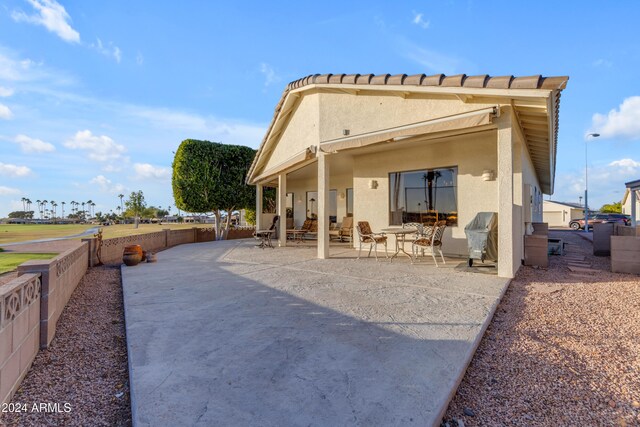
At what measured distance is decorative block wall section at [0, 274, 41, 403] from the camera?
2.26 metres

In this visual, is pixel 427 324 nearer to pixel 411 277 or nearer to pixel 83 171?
pixel 411 277

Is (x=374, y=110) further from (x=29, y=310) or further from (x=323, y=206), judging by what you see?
(x=29, y=310)

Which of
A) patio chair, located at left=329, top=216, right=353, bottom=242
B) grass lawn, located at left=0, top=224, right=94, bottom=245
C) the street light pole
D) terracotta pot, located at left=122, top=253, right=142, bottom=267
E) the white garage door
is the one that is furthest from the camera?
the white garage door

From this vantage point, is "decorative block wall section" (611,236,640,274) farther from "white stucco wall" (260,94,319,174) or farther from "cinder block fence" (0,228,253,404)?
"cinder block fence" (0,228,253,404)

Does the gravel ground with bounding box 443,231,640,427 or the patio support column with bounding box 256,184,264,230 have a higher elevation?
the patio support column with bounding box 256,184,264,230

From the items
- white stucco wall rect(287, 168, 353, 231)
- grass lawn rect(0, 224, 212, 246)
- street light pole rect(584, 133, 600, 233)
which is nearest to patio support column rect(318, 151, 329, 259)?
white stucco wall rect(287, 168, 353, 231)

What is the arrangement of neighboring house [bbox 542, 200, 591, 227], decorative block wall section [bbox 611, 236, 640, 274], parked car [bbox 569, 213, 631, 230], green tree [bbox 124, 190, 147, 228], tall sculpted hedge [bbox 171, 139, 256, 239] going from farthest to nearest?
green tree [bbox 124, 190, 147, 228]
neighboring house [bbox 542, 200, 591, 227]
parked car [bbox 569, 213, 631, 230]
tall sculpted hedge [bbox 171, 139, 256, 239]
decorative block wall section [bbox 611, 236, 640, 274]

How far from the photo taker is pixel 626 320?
3939 mm

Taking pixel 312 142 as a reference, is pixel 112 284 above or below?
below

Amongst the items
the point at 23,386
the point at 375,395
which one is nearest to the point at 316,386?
the point at 375,395

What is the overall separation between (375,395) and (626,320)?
12.7 ft

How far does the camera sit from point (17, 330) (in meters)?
2.54

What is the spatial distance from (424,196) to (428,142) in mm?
1644

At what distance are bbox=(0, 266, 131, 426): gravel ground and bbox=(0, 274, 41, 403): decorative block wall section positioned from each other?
4.7 inches
